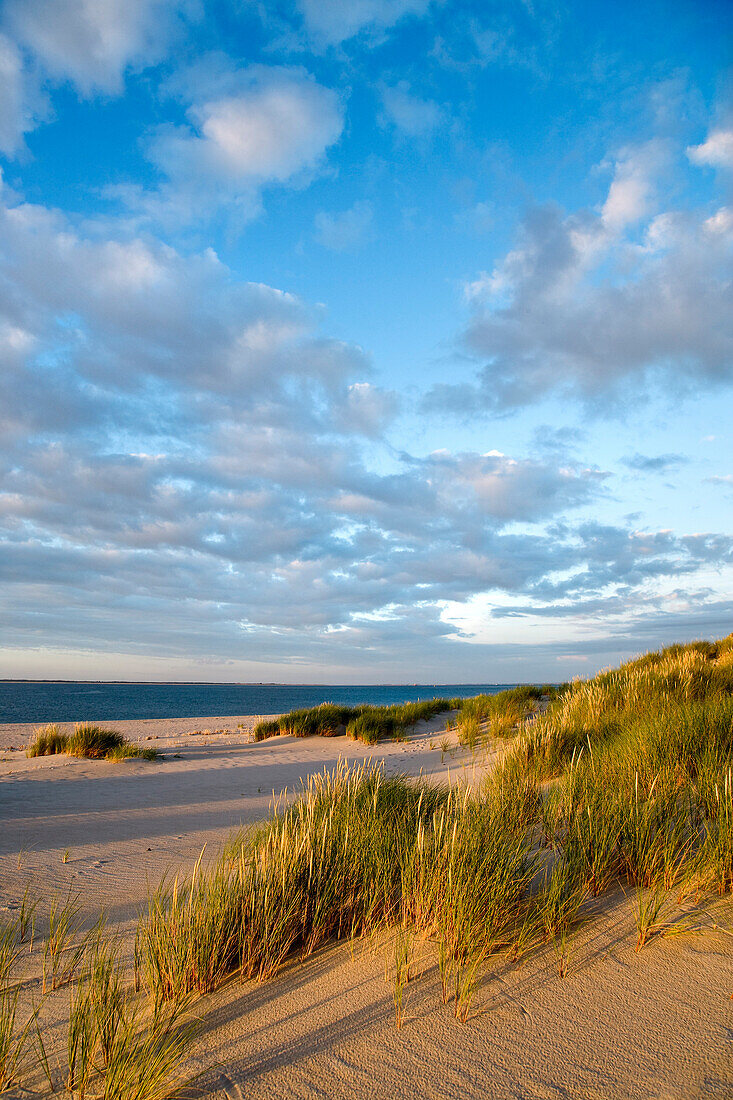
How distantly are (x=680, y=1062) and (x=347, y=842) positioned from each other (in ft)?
6.04

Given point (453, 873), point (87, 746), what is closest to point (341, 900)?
point (453, 873)

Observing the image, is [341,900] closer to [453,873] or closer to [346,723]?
[453,873]

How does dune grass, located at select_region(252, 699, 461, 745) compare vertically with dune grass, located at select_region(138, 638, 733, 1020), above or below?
below

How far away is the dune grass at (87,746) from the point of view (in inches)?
465

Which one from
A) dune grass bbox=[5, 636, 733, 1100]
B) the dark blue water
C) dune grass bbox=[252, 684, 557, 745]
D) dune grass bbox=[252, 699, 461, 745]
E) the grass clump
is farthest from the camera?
the dark blue water

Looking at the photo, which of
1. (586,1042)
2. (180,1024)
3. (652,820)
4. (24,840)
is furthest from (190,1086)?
(24,840)

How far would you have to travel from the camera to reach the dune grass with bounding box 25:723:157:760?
38.7 feet

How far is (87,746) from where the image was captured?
12336 millimetres

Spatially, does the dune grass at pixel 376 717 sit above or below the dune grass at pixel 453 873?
below

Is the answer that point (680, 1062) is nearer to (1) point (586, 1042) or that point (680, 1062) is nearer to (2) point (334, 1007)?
(1) point (586, 1042)

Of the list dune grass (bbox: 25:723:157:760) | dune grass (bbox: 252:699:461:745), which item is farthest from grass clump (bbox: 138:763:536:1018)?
dune grass (bbox: 252:699:461:745)

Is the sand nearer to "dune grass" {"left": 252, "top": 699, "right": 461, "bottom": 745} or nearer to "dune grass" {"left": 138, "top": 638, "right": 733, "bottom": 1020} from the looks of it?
"dune grass" {"left": 138, "top": 638, "right": 733, "bottom": 1020}

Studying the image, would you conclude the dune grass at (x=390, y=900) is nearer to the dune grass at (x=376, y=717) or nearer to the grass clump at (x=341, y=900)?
the grass clump at (x=341, y=900)

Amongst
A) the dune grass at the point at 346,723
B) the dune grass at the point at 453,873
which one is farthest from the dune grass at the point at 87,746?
the dune grass at the point at 453,873
